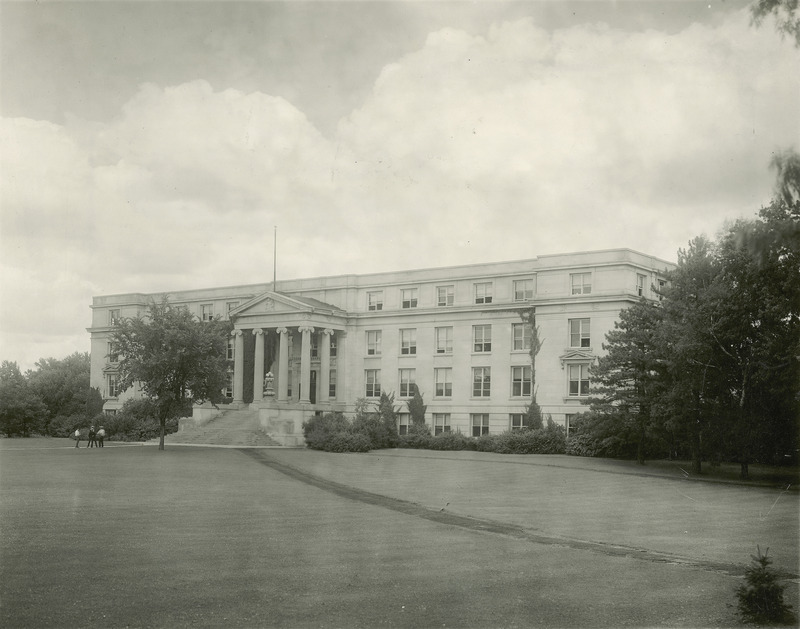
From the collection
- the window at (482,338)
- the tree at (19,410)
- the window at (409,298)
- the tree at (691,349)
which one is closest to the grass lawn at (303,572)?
the tree at (691,349)

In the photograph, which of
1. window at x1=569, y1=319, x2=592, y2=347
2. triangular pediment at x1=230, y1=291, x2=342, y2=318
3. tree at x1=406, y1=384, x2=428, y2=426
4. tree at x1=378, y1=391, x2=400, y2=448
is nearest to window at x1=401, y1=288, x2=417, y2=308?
triangular pediment at x1=230, y1=291, x2=342, y2=318

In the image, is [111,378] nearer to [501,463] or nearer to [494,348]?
[494,348]

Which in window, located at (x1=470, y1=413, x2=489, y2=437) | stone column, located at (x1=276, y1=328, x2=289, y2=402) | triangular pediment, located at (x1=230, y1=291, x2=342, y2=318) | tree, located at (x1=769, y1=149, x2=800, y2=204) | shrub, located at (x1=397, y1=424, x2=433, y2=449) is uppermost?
triangular pediment, located at (x1=230, y1=291, x2=342, y2=318)

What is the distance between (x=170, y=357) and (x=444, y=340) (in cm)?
2456

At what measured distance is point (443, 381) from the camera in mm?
65062

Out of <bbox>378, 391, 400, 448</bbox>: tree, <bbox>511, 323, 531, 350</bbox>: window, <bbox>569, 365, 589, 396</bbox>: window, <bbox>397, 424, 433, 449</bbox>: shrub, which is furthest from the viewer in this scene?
<bbox>511, 323, 531, 350</bbox>: window

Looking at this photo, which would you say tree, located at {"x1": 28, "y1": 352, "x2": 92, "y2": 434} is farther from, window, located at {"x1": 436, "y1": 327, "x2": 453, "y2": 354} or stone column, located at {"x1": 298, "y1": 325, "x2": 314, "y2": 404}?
window, located at {"x1": 436, "y1": 327, "x2": 453, "y2": 354}

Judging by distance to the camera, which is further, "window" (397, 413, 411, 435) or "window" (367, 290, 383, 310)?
"window" (367, 290, 383, 310)

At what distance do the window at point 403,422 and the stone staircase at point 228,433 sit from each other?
11282 mm

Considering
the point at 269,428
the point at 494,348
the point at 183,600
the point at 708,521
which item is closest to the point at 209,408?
the point at 269,428

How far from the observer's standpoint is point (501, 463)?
4291 cm

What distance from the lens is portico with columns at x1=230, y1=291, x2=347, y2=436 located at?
66.0 meters

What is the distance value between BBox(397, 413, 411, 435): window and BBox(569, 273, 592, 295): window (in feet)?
54.2

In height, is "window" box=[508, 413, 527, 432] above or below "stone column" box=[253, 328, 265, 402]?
below
